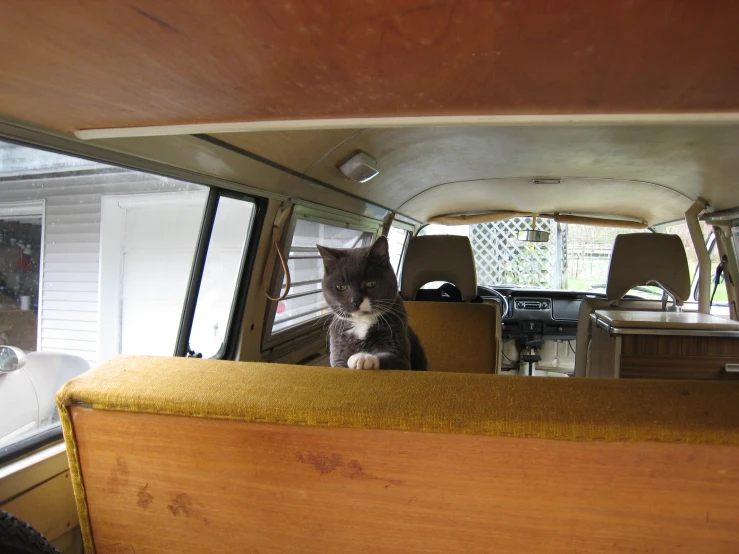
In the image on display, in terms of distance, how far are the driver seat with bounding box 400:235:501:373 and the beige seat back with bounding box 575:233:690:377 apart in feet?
2.49

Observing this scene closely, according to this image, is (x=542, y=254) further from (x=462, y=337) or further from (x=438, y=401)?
(x=438, y=401)

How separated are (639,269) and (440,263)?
61.7 inches

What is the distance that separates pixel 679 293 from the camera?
356cm

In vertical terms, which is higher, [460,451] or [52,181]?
[52,181]

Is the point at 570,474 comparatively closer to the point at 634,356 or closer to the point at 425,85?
the point at 425,85

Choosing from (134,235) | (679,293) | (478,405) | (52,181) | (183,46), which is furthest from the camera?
(679,293)

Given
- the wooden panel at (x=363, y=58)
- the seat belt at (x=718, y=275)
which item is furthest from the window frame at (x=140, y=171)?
the seat belt at (x=718, y=275)

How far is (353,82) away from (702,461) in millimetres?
1139

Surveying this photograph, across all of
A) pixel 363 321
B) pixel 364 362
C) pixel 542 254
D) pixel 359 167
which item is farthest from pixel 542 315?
pixel 364 362

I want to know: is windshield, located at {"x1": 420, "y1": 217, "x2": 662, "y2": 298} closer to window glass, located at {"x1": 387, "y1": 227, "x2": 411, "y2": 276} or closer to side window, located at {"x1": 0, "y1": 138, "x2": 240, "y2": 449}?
window glass, located at {"x1": 387, "y1": 227, "x2": 411, "y2": 276}

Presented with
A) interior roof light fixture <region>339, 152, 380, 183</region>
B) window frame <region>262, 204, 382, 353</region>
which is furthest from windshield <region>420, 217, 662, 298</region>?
interior roof light fixture <region>339, 152, 380, 183</region>

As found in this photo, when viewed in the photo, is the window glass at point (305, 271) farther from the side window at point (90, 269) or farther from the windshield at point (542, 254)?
the windshield at point (542, 254)

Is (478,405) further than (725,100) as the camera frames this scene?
No

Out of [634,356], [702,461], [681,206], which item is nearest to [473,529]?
[702,461]
